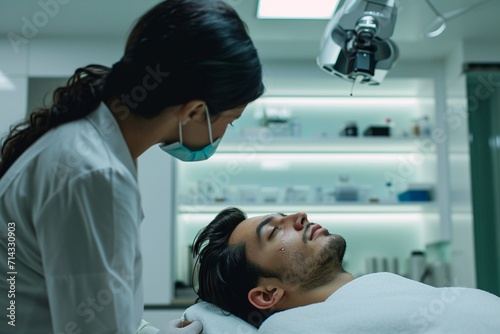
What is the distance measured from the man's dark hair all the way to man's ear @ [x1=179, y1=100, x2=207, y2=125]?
61 centimetres

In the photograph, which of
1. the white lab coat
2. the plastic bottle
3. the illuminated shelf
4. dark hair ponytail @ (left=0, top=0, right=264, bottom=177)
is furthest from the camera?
the plastic bottle

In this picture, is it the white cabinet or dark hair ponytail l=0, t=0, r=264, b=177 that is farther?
the white cabinet

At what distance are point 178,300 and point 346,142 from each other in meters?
1.38

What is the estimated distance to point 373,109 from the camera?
171 inches

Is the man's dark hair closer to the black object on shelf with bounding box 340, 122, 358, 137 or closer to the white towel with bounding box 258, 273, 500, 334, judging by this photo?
the white towel with bounding box 258, 273, 500, 334

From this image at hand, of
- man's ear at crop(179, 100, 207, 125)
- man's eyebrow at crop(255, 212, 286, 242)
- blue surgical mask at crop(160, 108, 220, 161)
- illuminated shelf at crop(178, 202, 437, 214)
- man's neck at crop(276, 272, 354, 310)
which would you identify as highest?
man's ear at crop(179, 100, 207, 125)

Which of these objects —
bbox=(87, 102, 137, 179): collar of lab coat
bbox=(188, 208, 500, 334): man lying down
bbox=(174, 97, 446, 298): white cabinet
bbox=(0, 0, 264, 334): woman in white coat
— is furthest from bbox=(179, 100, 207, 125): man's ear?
bbox=(174, 97, 446, 298): white cabinet

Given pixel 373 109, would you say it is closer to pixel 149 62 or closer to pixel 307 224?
pixel 307 224

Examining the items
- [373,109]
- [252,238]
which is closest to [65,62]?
[373,109]

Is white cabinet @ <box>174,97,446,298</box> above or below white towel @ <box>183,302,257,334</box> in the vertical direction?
above

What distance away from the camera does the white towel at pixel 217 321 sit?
4.98 feet

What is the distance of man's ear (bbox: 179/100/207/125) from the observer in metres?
1.20

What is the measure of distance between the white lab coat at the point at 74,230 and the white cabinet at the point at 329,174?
2.69 m

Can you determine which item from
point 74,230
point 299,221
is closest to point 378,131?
point 299,221
